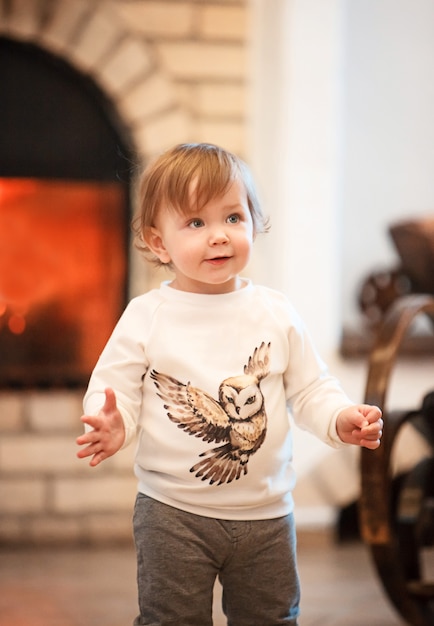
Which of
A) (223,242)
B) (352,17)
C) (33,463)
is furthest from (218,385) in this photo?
(352,17)

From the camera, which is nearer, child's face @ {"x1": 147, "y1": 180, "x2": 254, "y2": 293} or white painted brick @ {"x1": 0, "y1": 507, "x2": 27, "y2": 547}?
child's face @ {"x1": 147, "y1": 180, "x2": 254, "y2": 293}

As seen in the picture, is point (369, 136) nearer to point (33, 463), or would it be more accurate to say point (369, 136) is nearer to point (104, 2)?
point (104, 2)

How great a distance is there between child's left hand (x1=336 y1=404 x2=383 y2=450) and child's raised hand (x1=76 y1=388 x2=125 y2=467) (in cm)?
29

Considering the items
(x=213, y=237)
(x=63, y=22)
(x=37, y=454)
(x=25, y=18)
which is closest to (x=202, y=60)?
(x=63, y=22)

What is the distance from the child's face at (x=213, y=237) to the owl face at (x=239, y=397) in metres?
0.13

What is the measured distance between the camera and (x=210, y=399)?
3.82 ft

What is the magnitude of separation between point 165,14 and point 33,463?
1323 mm

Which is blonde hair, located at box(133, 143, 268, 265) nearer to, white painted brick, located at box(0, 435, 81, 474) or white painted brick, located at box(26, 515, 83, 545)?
white painted brick, located at box(0, 435, 81, 474)

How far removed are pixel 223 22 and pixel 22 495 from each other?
1458 millimetres

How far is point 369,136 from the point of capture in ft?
9.96

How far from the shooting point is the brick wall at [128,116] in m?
2.55

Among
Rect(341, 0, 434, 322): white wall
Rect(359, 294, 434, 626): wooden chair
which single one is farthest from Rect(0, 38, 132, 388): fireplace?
Rect(359, 294, 434, 626): wooden chair

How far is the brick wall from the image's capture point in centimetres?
255

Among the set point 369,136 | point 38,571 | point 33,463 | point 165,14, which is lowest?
point 38,571
